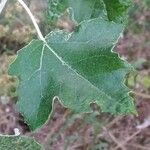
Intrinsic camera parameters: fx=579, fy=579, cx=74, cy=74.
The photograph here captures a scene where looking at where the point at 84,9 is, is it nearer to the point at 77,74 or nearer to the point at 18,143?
the point at 77,74

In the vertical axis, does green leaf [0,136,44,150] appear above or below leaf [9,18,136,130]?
below

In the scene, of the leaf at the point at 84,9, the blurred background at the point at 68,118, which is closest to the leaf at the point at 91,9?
the leaf at the point at 84,9

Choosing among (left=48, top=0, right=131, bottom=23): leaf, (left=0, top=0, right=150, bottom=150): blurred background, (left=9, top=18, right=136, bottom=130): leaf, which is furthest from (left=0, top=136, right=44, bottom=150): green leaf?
(left=0, top=0, right=150, bottom=150): blurred background

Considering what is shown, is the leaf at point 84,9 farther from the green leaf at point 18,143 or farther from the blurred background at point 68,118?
the blurred background at point 68,118

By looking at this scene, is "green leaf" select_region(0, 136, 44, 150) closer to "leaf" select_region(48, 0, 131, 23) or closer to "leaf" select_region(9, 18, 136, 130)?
"leaf" select_region(9, 18, 136, 130)

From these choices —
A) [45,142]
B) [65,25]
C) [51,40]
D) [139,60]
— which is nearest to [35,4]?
[65,25]

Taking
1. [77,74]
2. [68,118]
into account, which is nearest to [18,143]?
[77,74]
